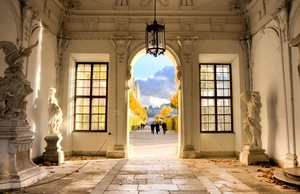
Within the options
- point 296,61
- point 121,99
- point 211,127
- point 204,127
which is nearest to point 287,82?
point 296,61

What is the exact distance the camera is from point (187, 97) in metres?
10.5

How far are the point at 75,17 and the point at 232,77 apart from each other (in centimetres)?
736

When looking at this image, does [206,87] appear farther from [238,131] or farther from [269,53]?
[269,53]

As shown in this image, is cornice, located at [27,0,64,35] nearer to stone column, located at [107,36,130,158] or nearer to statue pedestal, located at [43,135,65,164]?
stone column, located at [107,36,130,158]

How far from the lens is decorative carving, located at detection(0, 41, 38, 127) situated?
5.60 meters

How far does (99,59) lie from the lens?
1129 centimetres

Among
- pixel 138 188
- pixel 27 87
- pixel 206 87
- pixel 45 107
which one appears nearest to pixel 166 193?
pixel 138 188

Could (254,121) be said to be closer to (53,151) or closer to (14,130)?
(53,151)

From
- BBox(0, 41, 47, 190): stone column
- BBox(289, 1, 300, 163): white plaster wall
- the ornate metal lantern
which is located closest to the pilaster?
the ornate metal lantern

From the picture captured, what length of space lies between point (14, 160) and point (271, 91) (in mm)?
8110

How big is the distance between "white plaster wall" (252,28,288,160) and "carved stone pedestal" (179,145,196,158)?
2638 millimetres

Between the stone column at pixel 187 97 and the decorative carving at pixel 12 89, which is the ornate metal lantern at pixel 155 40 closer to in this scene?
the decorative carving at pixel 12 89

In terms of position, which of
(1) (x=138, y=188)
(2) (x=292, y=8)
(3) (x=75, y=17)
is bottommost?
(1) (x=138, y=188)

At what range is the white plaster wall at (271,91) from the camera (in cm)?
820
